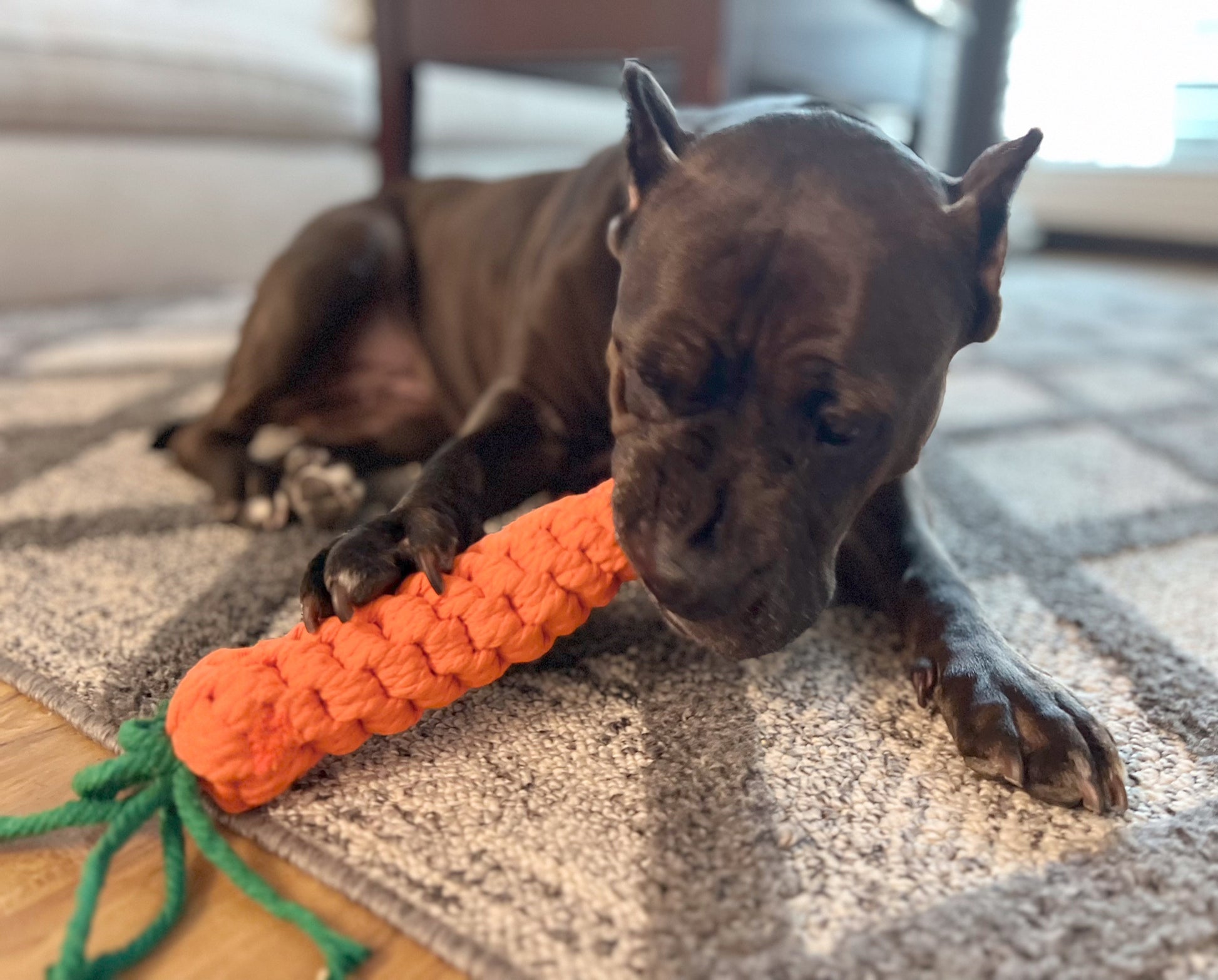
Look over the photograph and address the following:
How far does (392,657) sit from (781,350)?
0.40 meters

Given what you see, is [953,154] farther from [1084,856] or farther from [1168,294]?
[1084,856]

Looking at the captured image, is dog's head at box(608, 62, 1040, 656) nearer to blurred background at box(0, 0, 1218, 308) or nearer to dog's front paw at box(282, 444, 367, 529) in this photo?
dog's front paw at box(282, 444, 367, 529)

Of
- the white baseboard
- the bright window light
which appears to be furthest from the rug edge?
the white baseboard

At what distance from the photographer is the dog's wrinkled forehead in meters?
0.84

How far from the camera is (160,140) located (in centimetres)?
300

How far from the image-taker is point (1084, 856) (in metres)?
0.72

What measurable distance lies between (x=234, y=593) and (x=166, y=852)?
1.48ft

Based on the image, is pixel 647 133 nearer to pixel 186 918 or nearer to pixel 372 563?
pixel 372 563

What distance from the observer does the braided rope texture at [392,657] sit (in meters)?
0.75

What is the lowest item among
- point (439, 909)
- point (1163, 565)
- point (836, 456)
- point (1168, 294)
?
point (1168, 294)

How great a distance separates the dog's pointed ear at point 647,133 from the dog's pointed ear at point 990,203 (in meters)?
0.26

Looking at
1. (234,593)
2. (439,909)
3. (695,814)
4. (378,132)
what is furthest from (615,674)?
(378,132)

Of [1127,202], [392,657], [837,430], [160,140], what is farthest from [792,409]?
[1127,202]

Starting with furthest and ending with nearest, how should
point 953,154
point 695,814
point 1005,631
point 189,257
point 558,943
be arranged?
point 953,154 → point 189,257 → point 1005,631 → point 695,814 → point 558,943
